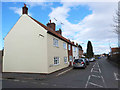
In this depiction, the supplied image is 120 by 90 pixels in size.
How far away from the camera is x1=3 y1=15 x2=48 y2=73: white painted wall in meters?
12.3

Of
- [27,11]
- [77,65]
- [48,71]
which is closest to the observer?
[48,71]

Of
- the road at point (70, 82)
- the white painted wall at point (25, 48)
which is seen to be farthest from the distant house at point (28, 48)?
the road at point (70, 82)

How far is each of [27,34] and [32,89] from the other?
29.4 ft

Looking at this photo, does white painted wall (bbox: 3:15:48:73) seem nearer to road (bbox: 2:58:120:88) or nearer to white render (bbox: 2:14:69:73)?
white render (bbox: 2:14:69:73)

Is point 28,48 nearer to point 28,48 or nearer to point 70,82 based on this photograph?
point 28,48

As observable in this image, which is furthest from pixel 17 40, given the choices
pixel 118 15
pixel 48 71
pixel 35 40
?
pixel 118 15

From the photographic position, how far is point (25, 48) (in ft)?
43.9

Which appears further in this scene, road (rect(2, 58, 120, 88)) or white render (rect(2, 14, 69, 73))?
white render (rect(2, 14, 69, 73))

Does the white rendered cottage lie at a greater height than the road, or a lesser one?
greater

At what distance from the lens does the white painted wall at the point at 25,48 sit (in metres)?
12.3

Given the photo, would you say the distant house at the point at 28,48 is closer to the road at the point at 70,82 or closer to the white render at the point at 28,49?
the white render at the point at 28,49

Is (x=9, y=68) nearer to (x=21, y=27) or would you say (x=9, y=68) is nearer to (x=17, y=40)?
(x=17, y=40)

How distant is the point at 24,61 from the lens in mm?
13172

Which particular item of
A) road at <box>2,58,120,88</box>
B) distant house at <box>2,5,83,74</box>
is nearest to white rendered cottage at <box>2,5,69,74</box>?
distant house at <box>2,5,83,74</box>
